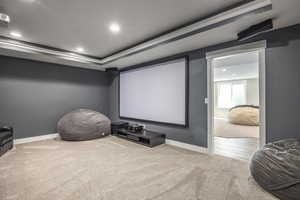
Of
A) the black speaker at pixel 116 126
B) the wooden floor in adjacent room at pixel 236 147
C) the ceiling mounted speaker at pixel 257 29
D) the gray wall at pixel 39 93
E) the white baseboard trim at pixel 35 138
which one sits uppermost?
the ceiling mounted speaker at pixel 257 29

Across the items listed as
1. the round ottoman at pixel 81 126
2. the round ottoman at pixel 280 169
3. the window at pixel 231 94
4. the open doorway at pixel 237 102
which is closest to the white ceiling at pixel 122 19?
the open doorway at pixel 237 102

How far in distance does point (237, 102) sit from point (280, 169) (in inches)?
330

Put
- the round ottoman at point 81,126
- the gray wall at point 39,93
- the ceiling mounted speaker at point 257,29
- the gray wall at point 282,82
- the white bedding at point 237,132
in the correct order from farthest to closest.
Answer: the white bedding at point 237,132 → the round ottoman at point 81,126 → the gray wall at point 39,93 → the gray wall at point 282,82 → the ceiling mounted speaker at point 257,29

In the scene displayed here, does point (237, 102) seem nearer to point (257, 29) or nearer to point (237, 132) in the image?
point (237, 132)

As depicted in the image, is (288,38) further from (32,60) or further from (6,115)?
(6,115)

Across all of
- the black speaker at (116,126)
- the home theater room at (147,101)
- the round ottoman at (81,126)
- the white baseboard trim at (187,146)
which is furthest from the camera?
the black speaker at (116,126)

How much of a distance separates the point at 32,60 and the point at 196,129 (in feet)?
16.3

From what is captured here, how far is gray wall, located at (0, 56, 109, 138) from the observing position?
3.86 metres

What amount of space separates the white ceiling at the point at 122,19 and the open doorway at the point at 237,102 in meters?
0.64

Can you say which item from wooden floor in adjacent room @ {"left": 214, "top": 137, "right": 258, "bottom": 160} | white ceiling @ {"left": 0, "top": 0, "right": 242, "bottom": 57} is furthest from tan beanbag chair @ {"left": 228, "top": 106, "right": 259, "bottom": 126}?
white ceiling @ {"left": 0, "top": 0, "right": 242, "bottom": 57}

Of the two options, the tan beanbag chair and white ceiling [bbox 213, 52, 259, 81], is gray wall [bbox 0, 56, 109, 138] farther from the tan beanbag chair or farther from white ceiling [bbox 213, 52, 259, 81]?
the tan beanbag chair

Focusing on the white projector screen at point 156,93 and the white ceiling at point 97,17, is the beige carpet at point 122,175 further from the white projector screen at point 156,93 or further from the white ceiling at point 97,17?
the white ceiling at point 97,17

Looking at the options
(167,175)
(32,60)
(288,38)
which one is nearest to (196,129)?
(167,175)

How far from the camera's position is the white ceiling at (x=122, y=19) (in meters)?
1.99
